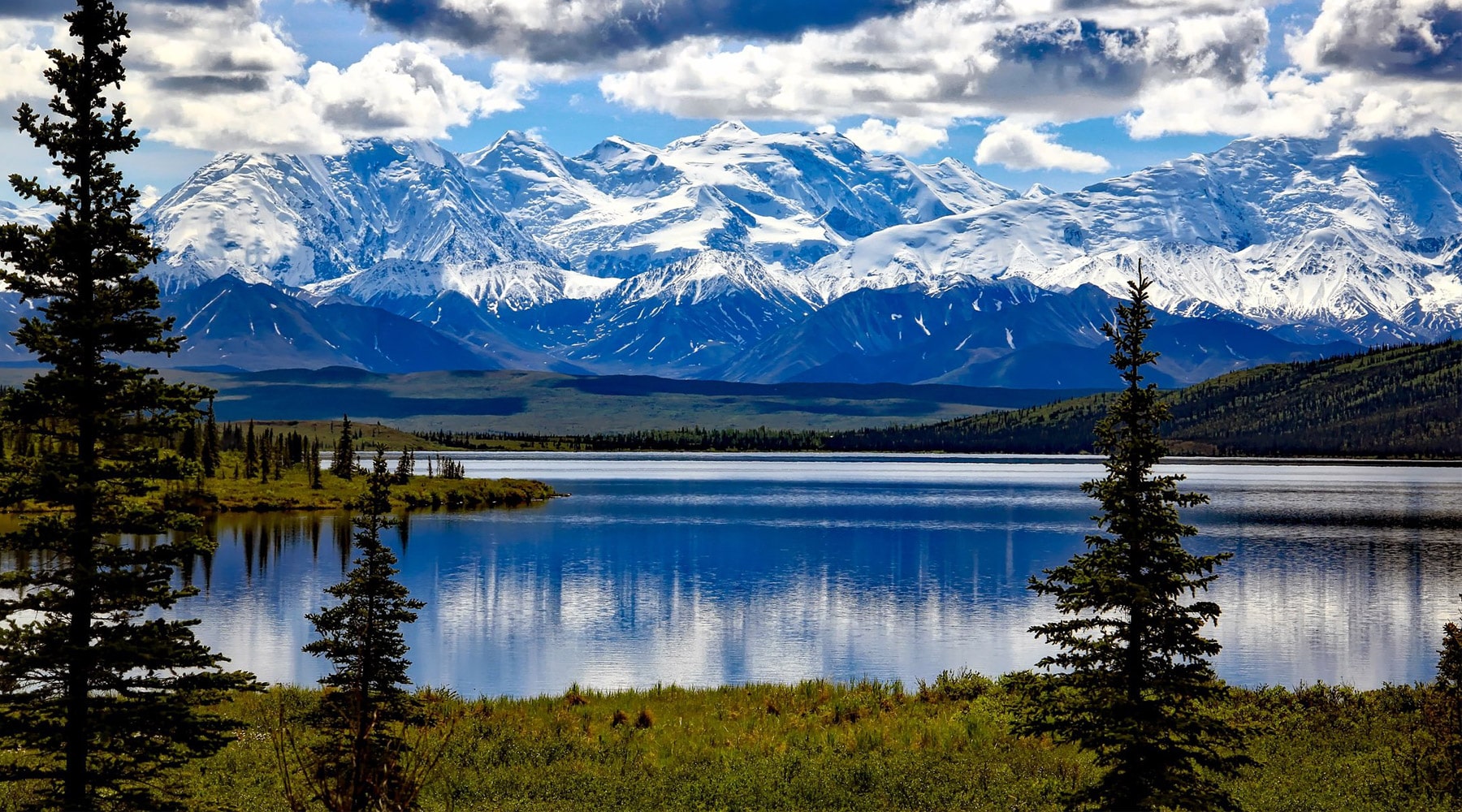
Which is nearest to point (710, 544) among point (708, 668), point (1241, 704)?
point (708, 668)

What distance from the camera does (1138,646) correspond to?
22359 mm

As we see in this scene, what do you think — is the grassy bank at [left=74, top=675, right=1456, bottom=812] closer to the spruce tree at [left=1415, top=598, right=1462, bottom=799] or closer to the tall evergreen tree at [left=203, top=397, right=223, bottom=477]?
the spruce tree at [left=1415, top=598, right=1462, bottom=799]

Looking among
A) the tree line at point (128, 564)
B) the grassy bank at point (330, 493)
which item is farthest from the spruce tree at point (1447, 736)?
the grassy bank at point (330, 493)

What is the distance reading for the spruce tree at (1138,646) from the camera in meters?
21.8

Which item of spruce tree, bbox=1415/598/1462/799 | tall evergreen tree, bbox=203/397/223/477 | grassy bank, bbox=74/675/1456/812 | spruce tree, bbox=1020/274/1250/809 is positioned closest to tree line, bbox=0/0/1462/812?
spruce tree, bbox=1020/274/1250/809

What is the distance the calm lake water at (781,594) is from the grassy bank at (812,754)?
34.7 ft

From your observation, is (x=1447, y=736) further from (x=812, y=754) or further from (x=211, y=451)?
(x=211, y=451)

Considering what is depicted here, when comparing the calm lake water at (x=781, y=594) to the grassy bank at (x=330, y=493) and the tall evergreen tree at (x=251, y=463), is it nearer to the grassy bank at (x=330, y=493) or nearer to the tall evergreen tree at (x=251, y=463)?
the grassy bank at (x=330, y=493)

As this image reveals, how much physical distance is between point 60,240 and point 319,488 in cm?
13118

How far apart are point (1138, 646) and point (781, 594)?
57.9 meters

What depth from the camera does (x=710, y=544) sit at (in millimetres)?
114000

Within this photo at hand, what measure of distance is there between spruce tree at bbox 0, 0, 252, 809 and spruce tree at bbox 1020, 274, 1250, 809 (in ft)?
46.8

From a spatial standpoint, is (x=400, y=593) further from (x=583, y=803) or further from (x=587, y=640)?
(x=587, y=640)

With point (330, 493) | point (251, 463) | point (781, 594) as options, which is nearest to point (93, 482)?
point (781, 594)
